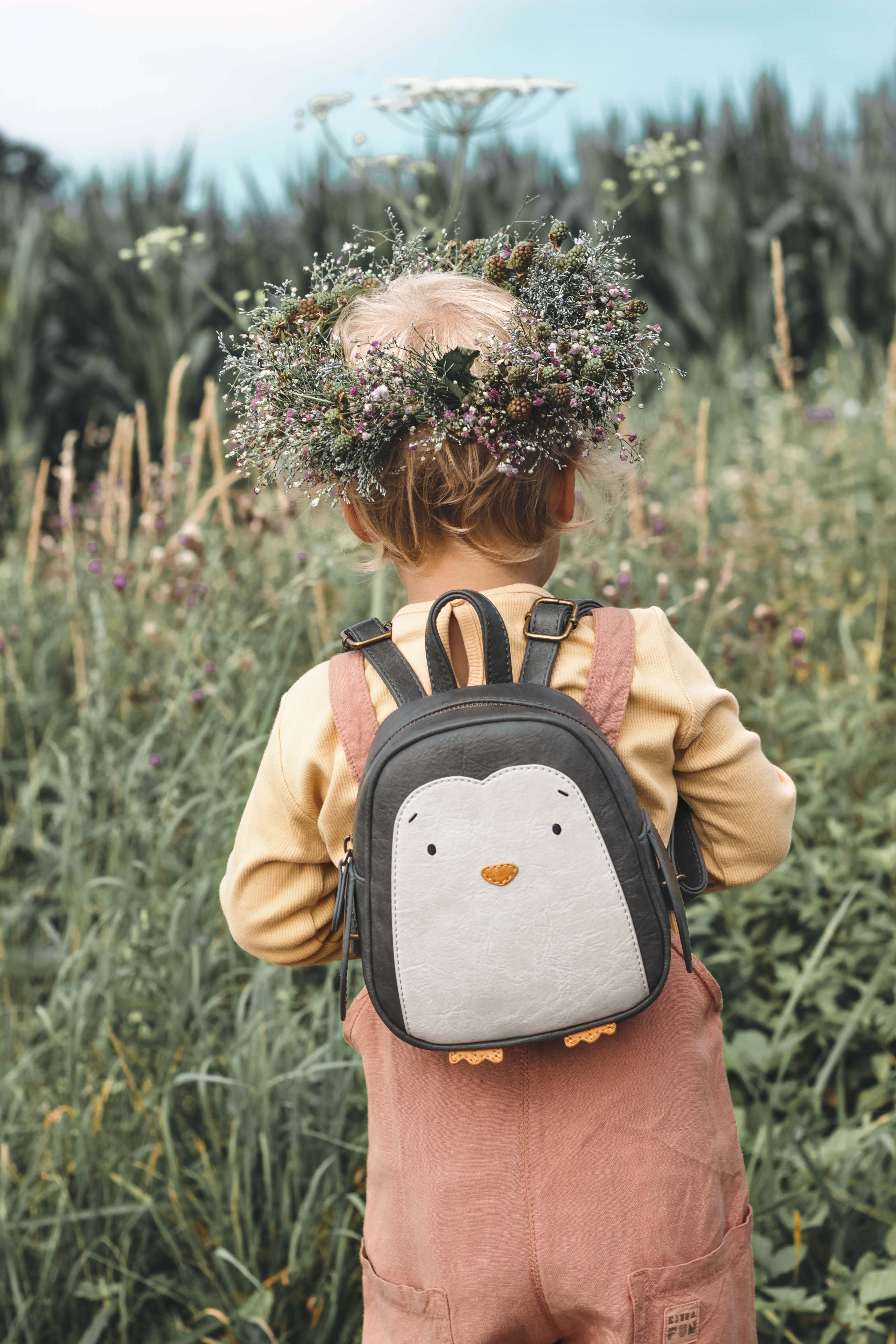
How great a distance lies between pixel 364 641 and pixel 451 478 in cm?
21

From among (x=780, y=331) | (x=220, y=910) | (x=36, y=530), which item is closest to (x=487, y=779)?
(x=220, y=910)

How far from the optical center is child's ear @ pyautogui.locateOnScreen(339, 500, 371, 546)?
1442 mm

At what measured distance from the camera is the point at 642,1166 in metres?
1.30

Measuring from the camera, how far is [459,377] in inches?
51.0

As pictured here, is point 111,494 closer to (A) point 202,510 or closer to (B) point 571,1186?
(A) point 202,510

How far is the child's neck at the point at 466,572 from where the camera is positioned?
1367mm

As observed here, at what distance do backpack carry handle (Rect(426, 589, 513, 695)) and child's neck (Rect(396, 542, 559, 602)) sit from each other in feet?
0.36

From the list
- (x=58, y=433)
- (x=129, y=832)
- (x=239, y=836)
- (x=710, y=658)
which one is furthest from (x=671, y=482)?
(x=58, y=433)

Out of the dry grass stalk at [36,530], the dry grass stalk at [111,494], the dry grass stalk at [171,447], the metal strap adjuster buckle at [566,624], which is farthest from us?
the dry grass stalk at [36,530]

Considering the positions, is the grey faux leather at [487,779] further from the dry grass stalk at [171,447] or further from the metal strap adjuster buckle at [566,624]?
the dry grass stalk at [171,447]

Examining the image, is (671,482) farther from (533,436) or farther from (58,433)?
(58,433)

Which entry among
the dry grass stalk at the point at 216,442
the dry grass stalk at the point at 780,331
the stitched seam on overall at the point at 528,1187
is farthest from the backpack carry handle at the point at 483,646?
the dry grass stalk at the point at 780,331

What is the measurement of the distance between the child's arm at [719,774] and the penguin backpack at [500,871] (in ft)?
0.45

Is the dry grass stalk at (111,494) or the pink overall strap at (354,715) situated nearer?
the pink overall strap at (354,715)
